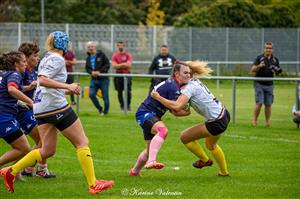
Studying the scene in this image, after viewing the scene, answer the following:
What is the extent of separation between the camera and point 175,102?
11016 millimetres

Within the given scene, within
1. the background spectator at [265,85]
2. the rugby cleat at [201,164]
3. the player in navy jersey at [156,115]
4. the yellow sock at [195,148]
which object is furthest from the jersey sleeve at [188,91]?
the background spectator at [265,85]

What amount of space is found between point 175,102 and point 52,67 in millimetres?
2103

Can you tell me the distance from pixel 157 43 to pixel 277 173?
2783cm

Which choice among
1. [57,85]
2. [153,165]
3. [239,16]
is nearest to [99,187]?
[153,165]

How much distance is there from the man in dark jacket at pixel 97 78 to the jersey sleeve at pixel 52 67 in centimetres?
1111

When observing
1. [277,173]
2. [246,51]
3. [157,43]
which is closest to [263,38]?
[246,51]

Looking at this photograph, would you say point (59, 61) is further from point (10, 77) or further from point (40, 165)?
point (40, 165)

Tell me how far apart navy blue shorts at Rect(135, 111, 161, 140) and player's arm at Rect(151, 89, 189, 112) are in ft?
1.03

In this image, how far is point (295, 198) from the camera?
9.75 m

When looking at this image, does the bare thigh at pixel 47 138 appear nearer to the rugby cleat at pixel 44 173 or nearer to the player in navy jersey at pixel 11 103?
the player in navy jersey at pixel 11 103

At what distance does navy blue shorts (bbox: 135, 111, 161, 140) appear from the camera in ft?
36.7

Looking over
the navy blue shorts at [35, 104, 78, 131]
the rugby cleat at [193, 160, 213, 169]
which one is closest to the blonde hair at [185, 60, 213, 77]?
the rugby cleat at [193, 160, 213, 169]

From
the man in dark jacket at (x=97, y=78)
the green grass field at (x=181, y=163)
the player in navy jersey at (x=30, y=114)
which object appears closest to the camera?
the green grass field at (x=181, y=163)

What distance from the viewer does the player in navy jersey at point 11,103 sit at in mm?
10297
